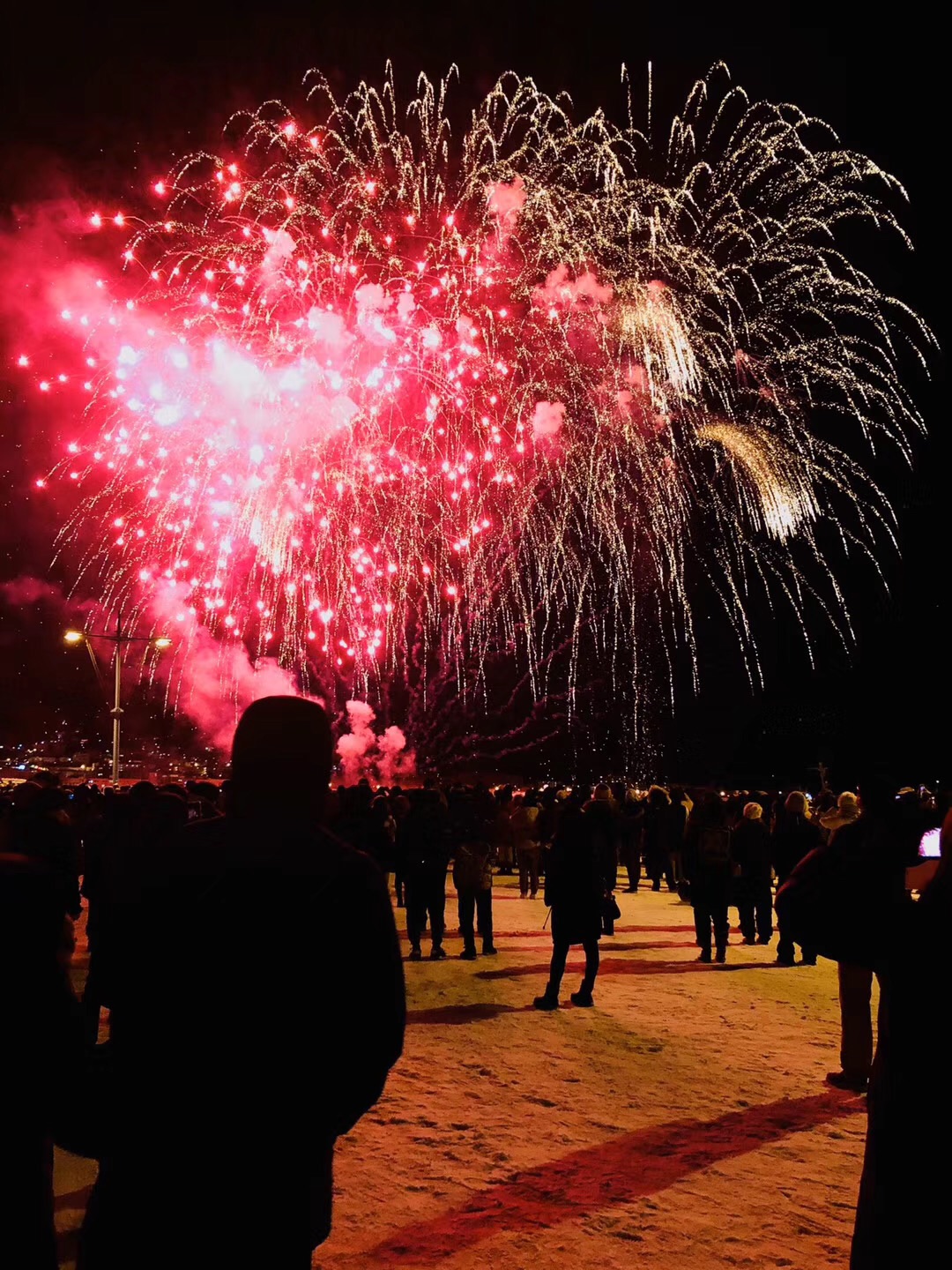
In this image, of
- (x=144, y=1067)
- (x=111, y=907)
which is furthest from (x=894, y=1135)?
→ (x=111, y=907)

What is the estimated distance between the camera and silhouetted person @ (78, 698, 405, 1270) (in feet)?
5.90

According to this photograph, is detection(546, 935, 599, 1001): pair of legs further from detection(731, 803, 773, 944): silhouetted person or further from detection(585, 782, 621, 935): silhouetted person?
detection(731, 803, 773, 944): silhouetted person

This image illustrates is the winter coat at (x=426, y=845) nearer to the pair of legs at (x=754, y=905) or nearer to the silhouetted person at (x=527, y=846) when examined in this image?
the pair of legs at (x=754, y=905)

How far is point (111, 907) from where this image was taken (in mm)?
1955

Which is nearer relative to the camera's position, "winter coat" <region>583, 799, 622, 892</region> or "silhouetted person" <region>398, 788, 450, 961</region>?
"winter coat" <region>583, 799, 622, 892</region>

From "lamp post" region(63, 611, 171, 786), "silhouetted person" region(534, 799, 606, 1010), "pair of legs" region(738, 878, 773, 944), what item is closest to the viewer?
"silhouetted person" region(534, 799, 606, 1010)

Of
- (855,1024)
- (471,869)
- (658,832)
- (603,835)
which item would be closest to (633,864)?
(658,832)

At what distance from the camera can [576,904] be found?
8.45 m

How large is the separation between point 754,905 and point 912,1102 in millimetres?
9946

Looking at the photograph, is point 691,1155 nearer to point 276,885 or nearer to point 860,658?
point 276,885

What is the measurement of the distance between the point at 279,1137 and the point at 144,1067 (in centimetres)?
29

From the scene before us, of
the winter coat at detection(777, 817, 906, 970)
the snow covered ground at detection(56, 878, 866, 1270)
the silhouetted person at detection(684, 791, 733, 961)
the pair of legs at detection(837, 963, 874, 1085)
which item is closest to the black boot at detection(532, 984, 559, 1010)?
the snow covered ground at detection(56, 878, 866, 1270)

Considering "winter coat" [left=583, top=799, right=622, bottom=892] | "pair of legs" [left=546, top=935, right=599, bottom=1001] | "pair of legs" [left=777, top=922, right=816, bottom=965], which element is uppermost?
"winter coat" [left=583, top=799, right=622, bottom=892]

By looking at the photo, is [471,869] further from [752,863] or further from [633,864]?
[633,864]
